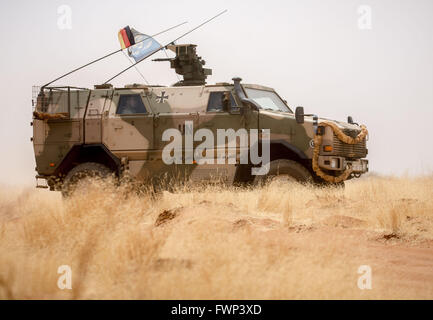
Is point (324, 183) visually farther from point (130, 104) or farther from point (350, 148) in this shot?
point (130, 104)

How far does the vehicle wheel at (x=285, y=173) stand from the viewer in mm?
12594

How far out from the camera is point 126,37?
14648 millimetres

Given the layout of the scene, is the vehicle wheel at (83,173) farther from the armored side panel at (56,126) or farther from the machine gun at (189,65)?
the machine gun at (189,65)

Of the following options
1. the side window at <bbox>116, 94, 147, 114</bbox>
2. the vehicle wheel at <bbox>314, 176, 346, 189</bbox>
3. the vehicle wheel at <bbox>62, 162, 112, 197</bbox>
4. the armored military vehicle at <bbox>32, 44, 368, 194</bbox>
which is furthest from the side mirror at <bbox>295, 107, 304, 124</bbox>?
the vehicle wheel at <bbox>62, 162, 112, 197</bbox>

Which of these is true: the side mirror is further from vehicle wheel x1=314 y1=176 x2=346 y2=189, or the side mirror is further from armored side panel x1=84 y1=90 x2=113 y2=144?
armored side panel x1=84 y1=90 x2=113 y2=144

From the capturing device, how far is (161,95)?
529 inches

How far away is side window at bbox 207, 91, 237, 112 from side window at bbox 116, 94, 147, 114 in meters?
1.28

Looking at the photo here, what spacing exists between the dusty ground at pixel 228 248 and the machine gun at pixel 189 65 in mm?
2974

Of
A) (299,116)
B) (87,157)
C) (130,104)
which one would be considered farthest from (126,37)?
(299,116)

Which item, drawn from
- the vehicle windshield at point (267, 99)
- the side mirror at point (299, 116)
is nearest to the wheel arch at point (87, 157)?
the vehicle windshield at point (267, 99)

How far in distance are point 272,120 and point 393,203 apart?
2546mm

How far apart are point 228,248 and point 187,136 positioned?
21.4 feet

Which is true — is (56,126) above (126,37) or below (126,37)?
below
